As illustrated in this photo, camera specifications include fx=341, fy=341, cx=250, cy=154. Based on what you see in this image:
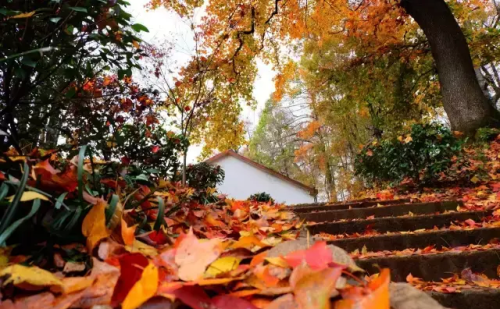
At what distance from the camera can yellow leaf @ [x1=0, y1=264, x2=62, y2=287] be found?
519 mm

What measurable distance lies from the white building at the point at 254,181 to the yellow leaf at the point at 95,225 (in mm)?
17854

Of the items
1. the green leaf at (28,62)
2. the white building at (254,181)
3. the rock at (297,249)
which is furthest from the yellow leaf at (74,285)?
the white building at (254,181)

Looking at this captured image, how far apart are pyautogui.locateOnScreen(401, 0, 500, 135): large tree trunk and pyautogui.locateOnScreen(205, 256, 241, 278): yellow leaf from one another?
5829mm

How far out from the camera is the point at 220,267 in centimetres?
59

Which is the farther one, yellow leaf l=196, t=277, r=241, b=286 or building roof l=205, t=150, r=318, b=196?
building roof l=205, t=150, r=318, b=196

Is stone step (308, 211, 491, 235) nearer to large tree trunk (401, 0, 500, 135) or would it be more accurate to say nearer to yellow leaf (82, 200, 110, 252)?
yellow leaf (82, 200, 110, 252)

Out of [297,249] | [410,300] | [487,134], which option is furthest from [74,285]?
[487,134]

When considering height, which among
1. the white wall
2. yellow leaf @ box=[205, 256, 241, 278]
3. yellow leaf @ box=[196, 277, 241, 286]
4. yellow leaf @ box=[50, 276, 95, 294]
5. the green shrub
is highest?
the white wall

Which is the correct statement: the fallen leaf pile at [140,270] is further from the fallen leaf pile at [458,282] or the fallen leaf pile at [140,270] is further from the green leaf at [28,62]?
the fallen leaf pile at [458,282]

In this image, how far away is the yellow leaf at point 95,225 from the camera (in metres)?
0.73

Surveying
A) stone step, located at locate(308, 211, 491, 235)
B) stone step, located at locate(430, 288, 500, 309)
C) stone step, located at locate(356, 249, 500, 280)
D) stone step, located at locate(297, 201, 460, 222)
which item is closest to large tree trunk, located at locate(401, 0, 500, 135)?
stone step, located at locate(297, 201, 460, 222)

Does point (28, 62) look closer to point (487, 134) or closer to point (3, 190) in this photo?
point (3, 190)

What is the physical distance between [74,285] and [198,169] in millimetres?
9452

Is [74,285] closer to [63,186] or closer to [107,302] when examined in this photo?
[107,302]
